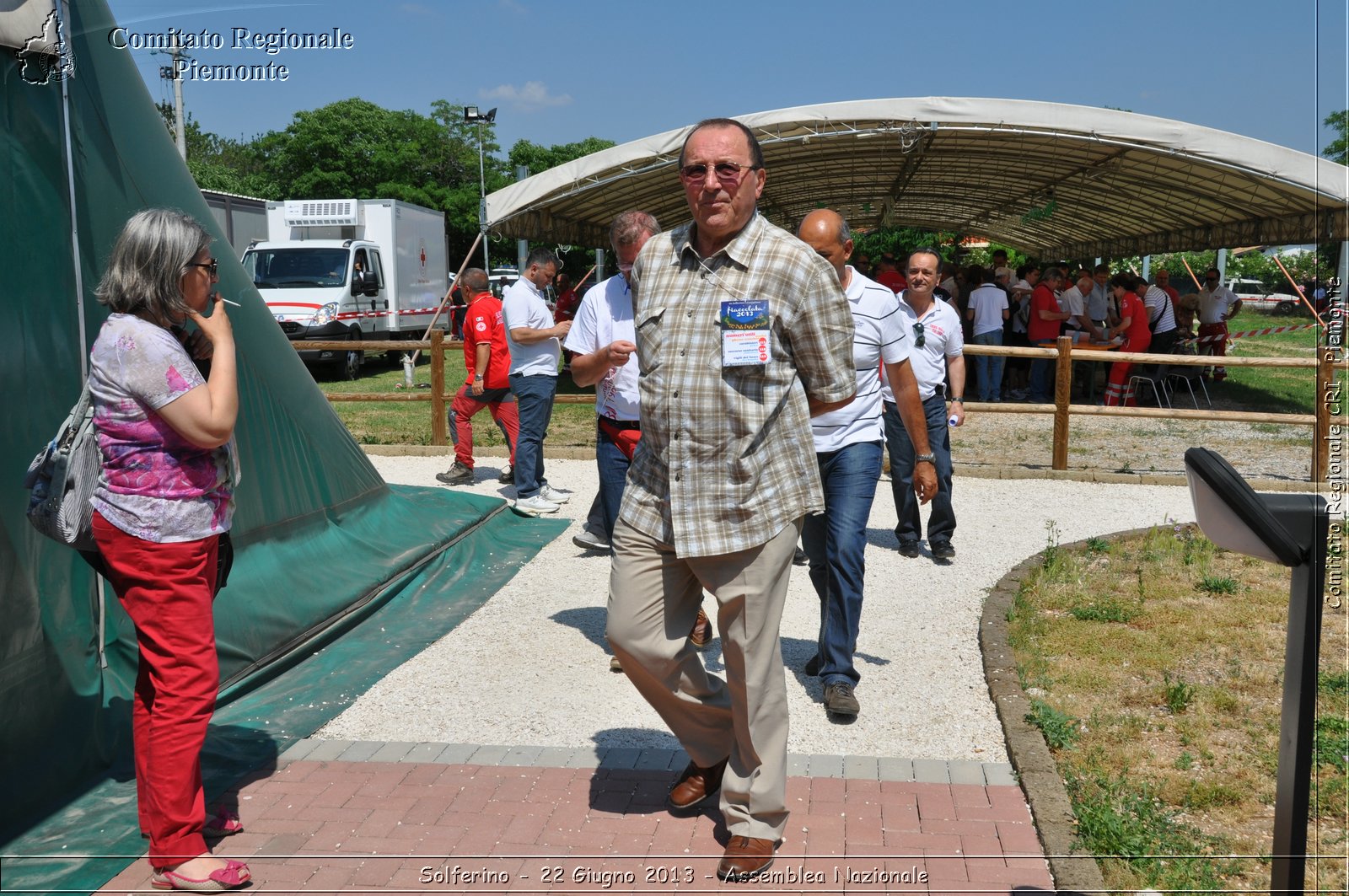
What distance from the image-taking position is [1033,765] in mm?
Result: 4051

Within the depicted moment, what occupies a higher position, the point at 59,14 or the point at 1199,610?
the point at 59,14

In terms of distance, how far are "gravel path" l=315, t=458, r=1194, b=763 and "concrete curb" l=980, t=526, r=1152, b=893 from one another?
3.1 inches

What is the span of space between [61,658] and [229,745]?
26.1 inches

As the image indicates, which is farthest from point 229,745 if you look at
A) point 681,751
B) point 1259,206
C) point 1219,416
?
point 1259,206

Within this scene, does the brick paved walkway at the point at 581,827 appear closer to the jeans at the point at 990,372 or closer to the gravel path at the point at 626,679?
the gravel path at the point at 626,679

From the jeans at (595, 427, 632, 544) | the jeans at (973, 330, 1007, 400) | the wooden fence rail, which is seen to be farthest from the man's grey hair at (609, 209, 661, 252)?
the jeans at (973, 330, 1007, 400)

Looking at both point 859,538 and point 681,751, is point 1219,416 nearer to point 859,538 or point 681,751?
point 859,538

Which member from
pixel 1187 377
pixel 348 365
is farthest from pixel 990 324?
pixel 348 365

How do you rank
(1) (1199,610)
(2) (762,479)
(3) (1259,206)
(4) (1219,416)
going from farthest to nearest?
(3) (1259,206) → (4) (1219,416) → (1) (1199,610) → (2) (762,479)

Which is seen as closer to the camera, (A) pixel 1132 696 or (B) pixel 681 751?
(B) pixel 681 751

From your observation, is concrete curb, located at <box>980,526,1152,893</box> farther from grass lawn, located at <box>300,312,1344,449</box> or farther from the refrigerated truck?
the refrigerated truck

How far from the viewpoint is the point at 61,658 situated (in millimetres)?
3996

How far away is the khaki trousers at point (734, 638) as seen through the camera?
128 inches

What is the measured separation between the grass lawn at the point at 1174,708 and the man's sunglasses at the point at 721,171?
1.74 m
